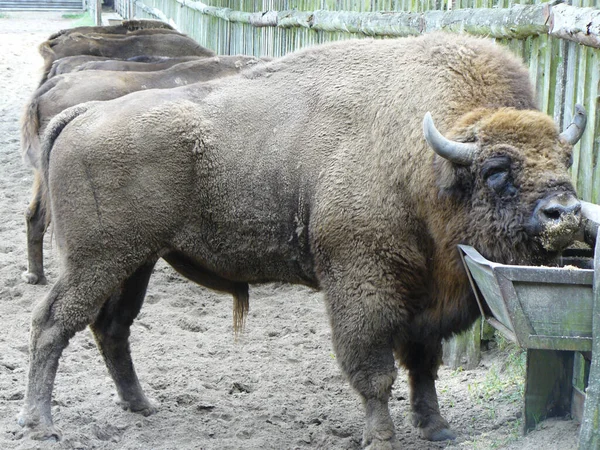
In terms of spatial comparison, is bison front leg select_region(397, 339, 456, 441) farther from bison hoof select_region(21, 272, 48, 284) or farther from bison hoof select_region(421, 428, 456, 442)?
bison hoof select_region(21, 272, 48, 284)

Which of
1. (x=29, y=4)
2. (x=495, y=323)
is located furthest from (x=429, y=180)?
(x=29, y=4)

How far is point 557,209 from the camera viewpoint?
3791 millimetres

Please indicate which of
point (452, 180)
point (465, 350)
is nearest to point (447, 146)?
point (452, 180)

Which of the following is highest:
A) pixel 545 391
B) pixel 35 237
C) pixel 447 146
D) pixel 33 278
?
pixel 447 146

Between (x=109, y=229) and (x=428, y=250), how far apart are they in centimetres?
184

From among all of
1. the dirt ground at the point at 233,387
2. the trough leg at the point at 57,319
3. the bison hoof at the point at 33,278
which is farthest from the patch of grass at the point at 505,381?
the bison hoof at the point at 33,278

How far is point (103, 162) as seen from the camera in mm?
5012

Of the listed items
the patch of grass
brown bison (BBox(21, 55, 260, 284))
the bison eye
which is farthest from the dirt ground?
the bison eye

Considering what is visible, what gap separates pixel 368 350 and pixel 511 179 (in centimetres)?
118

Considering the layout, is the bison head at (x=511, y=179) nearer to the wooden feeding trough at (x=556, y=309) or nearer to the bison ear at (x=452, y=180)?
the bison ear at (x=452, y=180)

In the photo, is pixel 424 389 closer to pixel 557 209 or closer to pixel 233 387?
pixel 233 387

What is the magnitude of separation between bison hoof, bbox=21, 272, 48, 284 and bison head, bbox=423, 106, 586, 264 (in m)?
5.02

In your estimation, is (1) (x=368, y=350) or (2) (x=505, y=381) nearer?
(1) (x=368, y=350)

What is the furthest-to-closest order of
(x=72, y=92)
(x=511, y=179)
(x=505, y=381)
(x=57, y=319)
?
(x=72, y=92) < (x=505, y=381) < (x=57, y=319) < (x=511, y=179)
